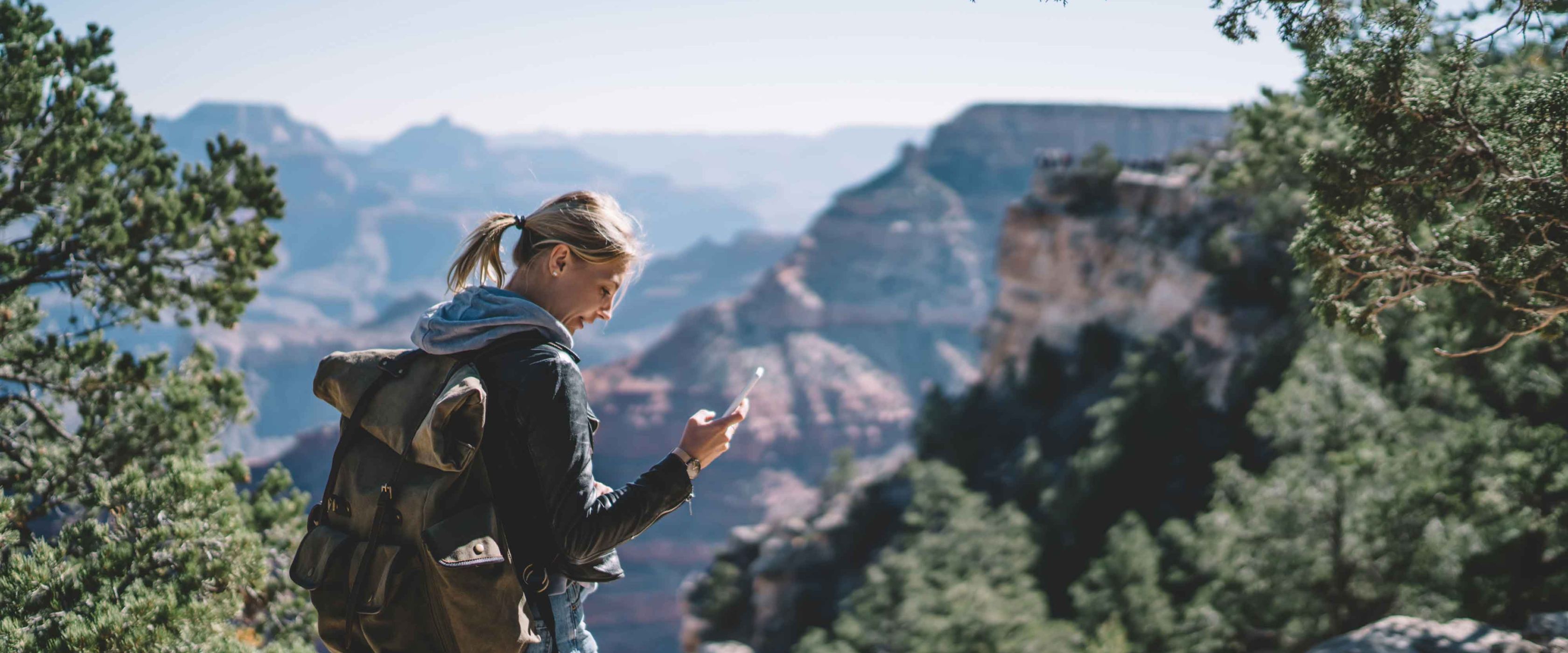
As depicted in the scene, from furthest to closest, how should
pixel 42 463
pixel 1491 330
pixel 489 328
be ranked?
pixel 1491 330 < pixel 42 463 < pixel 489 328

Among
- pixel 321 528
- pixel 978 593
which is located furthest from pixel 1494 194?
pixel 978 593

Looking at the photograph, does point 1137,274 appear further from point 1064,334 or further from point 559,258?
point 559,258

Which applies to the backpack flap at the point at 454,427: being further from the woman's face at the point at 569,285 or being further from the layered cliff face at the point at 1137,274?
the layered cliff face at the point at 1137,274

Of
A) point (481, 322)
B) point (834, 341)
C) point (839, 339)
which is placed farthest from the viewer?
point (839, 339)

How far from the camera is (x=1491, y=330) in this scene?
872 cm

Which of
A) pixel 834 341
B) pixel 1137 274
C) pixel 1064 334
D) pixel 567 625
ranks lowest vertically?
pixel 567 625

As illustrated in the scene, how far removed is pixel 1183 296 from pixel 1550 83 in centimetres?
3330

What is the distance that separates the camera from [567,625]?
234 centimetres

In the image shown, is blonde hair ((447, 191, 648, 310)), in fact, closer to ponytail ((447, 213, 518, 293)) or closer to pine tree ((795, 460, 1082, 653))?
ponytail ((447, 213, 518, 293))

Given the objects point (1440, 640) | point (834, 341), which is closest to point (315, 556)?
point (1440, 640)

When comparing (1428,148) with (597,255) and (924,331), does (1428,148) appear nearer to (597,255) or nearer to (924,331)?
(597,255)

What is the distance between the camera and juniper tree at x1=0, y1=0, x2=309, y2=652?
18.6 ft

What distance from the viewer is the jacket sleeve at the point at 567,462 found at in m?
2.10

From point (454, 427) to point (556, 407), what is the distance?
197 mm
